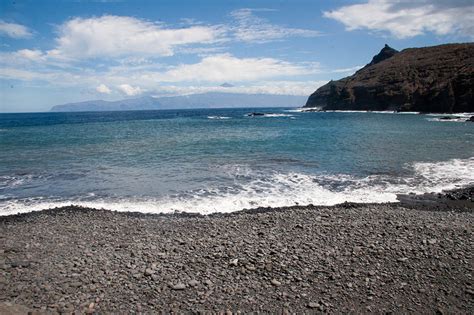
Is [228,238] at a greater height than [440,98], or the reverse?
[440,98]

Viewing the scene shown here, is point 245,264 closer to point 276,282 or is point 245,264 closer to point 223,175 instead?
point 276,282

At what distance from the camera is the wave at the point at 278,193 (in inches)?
619

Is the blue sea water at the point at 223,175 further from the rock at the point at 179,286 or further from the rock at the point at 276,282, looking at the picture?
the rock at the point at 276,282

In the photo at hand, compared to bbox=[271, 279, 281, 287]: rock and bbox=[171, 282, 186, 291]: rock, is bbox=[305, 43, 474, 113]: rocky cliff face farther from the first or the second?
bbox=[171, 282, 186, 291]: rock

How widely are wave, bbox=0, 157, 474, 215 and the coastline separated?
286 cm

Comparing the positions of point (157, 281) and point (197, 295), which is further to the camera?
point (157, 281)

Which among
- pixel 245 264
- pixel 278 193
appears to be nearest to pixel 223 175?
pixel 278 193

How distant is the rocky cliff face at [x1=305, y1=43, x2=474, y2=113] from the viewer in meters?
94.8

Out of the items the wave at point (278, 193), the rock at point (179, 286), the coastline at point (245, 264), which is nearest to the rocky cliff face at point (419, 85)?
the wave at point (278, 193)

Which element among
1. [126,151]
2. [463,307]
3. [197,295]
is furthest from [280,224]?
[126,151]

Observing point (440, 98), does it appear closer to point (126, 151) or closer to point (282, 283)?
point (126, 151)

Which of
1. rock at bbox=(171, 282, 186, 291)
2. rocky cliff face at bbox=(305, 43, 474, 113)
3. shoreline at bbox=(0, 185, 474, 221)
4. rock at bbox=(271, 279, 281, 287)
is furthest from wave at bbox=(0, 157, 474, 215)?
rocky cliff face at bbox=(305, 43, 474, 113)

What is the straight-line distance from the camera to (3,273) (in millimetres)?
8609

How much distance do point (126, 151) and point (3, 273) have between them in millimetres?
25505
